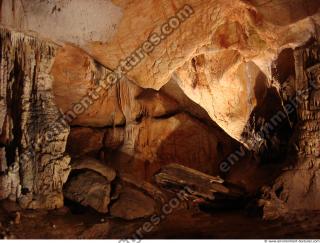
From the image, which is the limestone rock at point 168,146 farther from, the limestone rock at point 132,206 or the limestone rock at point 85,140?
the limestone rock at point 132,206

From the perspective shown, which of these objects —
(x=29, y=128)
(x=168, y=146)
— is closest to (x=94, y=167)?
(x=29, y=128)

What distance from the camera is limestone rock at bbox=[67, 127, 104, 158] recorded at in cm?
1116

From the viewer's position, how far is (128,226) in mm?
7391

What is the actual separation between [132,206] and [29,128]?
232 centimetres

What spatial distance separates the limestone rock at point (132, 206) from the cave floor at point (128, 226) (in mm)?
244

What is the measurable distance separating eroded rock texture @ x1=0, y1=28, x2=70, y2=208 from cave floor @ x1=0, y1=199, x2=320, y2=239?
13.5 inches

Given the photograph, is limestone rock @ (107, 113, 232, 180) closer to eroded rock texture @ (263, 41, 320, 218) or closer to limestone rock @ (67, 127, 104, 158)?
limestone rock @ (67, 127, 104, 158)

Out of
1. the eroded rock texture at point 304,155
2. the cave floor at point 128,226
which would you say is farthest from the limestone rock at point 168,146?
the eroded rock texture at point 304,155

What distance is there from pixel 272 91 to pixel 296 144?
107 inches

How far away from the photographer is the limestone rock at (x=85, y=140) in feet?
36.6

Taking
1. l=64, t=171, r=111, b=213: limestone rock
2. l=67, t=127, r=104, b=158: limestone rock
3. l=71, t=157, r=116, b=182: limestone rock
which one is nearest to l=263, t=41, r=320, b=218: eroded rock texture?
l=64, t=171, r=111, b=213: limestone rock

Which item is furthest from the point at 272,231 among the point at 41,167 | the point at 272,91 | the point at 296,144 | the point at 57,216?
the point at 272,91

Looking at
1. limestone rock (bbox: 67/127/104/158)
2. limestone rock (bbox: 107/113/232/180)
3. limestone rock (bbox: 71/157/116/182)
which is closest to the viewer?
limestone rock (bbox: 71/157/116/182)

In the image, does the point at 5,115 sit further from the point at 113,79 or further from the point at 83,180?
the point at 113,79
